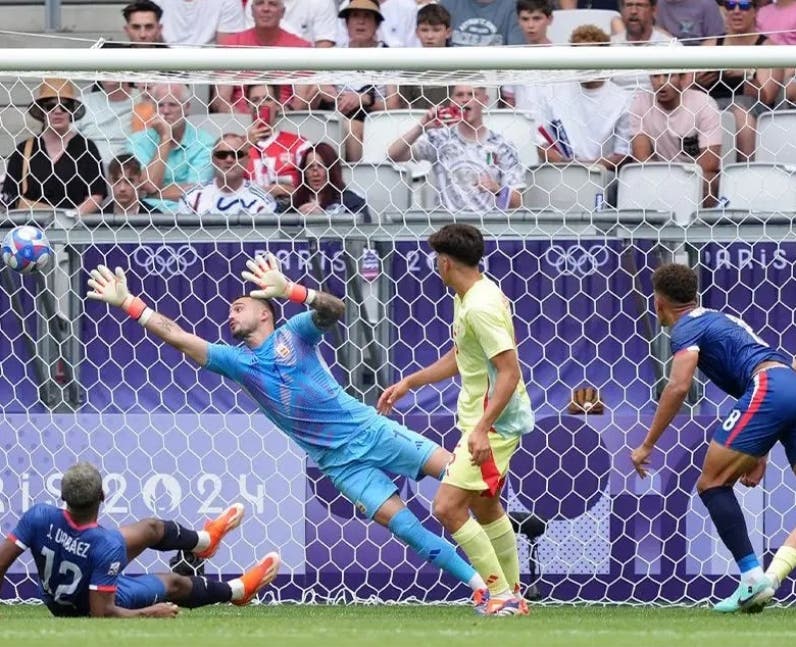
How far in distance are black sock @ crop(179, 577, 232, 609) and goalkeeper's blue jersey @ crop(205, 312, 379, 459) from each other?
0.85 meters

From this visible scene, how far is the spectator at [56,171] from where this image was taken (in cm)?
955

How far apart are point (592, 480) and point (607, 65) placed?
2167mm

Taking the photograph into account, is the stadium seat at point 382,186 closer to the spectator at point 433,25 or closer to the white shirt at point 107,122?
the white shirt at point 107,122

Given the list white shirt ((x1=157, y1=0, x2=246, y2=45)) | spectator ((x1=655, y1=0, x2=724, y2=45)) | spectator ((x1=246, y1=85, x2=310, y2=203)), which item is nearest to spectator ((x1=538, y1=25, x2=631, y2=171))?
spectator ((x1=246, y1=85, x2=310, y2=203))

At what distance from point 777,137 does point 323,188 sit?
2.63m

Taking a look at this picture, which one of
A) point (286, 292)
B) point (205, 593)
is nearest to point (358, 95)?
point (286, 292)

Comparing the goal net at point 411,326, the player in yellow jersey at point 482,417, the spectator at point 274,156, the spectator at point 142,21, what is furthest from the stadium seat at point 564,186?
the spectator at point 142,21

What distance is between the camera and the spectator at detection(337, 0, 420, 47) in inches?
475

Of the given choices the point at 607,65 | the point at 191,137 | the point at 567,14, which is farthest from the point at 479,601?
the point at 567,14

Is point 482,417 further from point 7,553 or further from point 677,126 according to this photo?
point 677,126

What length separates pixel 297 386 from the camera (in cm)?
834

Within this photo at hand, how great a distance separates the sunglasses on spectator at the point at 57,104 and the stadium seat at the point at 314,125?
124 cm

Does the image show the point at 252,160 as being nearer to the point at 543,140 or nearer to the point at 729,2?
Answer: the point at 543,140

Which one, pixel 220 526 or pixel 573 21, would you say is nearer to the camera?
pixel 220 526
